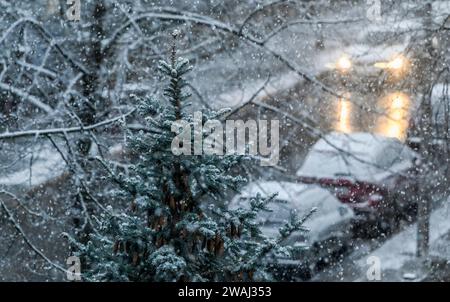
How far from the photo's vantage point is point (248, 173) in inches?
403

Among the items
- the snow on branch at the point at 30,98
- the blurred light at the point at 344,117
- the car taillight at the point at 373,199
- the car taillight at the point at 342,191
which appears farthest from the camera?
the blurred light at the point at 344,117

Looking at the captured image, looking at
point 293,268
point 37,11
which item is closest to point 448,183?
point 293,268

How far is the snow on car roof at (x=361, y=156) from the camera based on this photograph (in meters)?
12.6

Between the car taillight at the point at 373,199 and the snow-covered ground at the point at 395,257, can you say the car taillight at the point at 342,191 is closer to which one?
the car taillight at the point at 373,199

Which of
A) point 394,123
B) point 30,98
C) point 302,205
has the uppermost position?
point 394,123

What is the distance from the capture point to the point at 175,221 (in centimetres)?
485

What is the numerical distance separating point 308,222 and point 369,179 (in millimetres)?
2199

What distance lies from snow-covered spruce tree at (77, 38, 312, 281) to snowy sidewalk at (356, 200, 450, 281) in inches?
254

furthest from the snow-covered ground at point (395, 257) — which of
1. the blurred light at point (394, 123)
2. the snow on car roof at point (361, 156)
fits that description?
the blurred light at point (394, 123)

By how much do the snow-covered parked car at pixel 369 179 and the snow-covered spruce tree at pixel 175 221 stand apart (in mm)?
8014

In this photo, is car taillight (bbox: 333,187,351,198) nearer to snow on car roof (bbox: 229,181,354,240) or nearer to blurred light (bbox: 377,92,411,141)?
snow on car roof (bbox: 229,181,354,240)

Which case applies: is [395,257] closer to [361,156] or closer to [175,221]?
[361,156]

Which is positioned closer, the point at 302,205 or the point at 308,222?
the point at 308,222

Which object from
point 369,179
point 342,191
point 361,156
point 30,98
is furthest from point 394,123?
point 30,98
